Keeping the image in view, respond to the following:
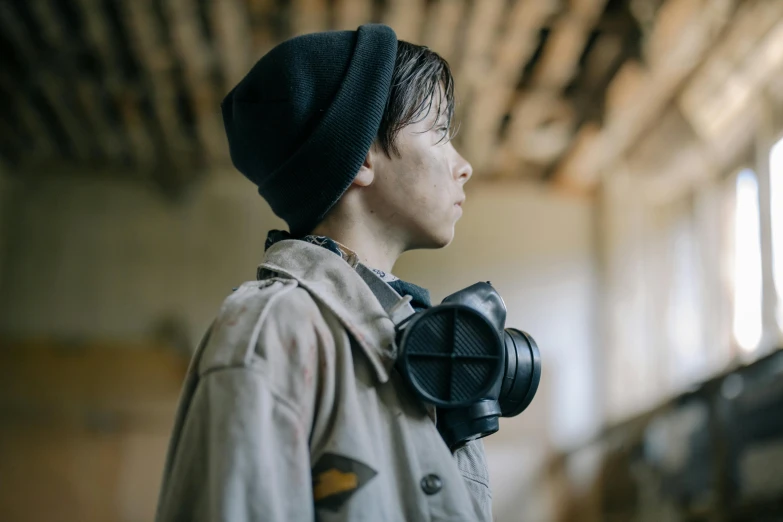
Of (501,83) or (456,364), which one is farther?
(501,83)

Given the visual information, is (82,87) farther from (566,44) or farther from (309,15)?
(566,44)

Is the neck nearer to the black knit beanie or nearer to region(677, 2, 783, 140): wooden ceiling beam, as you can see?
the black knit beanie

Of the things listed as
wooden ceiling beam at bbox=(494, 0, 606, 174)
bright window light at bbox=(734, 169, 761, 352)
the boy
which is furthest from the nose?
bright window light at bbox=(734, 169, 761, 352)

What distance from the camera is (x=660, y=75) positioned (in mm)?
5520

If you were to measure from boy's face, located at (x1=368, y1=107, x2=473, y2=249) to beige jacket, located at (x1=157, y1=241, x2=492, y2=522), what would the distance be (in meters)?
0.19

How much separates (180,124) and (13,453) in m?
2.87

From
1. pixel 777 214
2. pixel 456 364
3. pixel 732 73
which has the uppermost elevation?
pixel 732 73

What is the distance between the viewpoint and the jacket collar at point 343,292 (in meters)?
1.09

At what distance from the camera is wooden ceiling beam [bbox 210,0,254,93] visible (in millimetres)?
5125

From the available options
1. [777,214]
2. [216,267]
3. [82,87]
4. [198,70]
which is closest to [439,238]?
[777,214]

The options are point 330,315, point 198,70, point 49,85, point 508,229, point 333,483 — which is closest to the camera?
point 333,483

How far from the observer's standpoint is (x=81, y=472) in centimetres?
645

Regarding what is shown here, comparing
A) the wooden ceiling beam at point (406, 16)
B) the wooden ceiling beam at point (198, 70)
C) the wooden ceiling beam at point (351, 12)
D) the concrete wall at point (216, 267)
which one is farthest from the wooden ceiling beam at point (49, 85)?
the wooden ceiling beam at point (406, 16)

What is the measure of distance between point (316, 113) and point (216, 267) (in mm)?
5884
